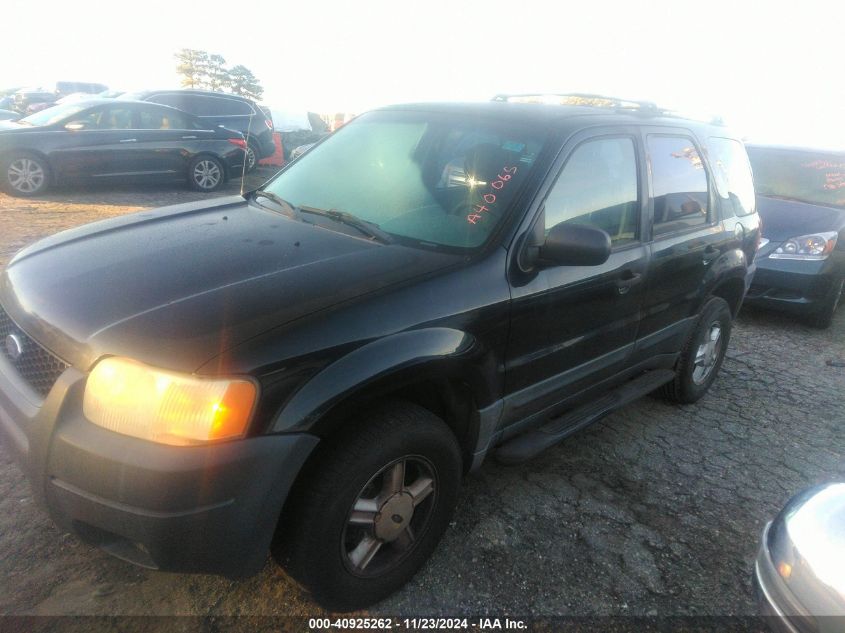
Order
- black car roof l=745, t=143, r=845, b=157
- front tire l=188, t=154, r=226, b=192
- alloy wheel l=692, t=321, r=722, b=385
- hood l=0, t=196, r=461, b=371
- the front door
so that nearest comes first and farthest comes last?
hood l=0, t=196, r=461, b=371, alloy wheel l=692, t=321, r=722, b=385, black car roof l=745, t=143, r=845, b=157, the front door, front tire l=188, t=154, r=226, b=192

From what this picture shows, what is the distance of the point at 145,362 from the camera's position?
1.69m

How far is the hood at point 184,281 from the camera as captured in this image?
5.83ft

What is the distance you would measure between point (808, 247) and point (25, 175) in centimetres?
1003

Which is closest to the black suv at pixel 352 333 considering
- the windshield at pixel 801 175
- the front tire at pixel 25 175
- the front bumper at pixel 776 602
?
the front bumper at pixel 776 602

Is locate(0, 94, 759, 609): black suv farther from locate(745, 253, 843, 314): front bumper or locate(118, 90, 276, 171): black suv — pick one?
locate(118, 90, 276, 171): black suv

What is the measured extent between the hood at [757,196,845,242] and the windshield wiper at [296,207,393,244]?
4.91 meters

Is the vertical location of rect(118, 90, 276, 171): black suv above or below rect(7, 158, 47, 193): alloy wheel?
above

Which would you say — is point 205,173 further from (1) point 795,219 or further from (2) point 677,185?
(2) point 677,185

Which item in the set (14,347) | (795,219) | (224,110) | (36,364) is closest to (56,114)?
(224,110)

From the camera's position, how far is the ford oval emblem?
2069mm

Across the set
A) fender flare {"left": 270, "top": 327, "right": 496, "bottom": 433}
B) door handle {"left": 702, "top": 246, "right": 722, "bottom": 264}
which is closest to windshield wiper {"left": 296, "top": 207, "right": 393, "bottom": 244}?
fender flare {"left": 270, "top": 327, "right": 496, "bottom": 433}

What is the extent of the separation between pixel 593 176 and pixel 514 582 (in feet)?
5.93

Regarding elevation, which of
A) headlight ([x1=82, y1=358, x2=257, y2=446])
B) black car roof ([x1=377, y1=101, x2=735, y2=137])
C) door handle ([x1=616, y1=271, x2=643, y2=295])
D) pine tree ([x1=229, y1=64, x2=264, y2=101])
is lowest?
pine tree ([x1=229, y1=64, x2=264, y2=101])

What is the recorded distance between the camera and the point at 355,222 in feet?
8.59
